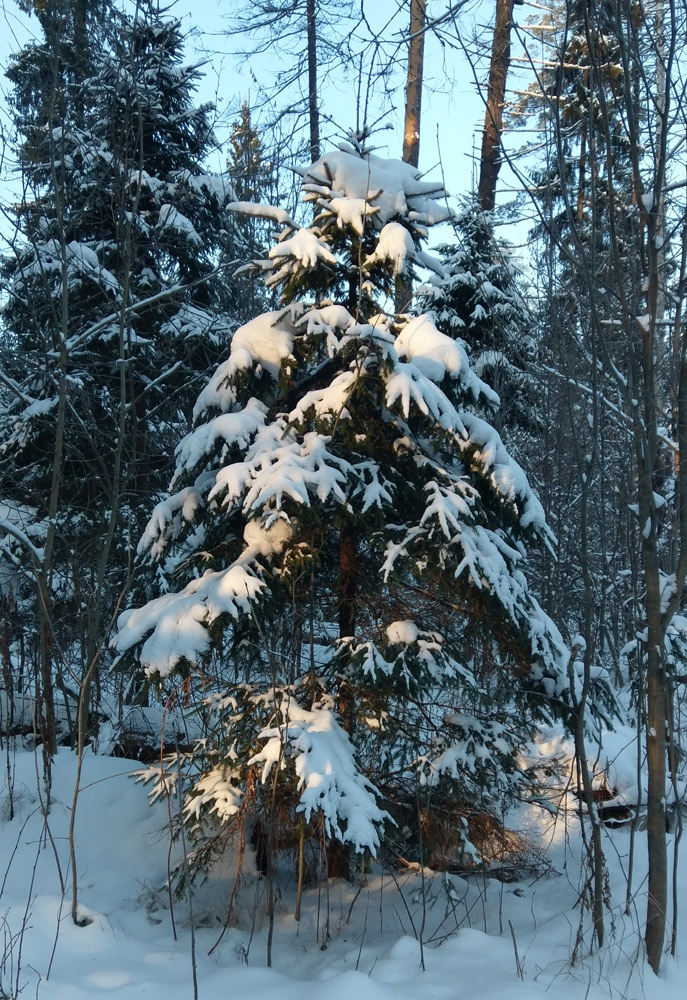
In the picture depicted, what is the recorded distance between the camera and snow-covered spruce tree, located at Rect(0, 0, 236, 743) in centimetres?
715

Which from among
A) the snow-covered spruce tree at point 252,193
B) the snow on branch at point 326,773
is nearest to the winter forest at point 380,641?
the snow on branch at point 326,773

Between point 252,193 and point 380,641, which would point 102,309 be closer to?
point 252,193

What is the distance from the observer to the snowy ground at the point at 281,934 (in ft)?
12.3

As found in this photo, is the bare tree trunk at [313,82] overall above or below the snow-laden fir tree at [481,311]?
above

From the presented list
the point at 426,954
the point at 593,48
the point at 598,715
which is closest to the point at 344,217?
the point at 593,48

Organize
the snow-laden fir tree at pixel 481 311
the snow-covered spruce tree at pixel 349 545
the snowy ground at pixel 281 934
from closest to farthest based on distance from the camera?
the snowy ground at pixel 281 934, the snow-covered spruce tree at pixel 349 545, the snow-laden fir tree at pixel 481 311

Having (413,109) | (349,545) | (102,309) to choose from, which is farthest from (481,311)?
(349,545)

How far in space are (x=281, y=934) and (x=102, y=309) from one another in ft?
22.5

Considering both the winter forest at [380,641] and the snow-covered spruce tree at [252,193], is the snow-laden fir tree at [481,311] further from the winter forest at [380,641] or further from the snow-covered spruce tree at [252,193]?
the winter forest at [380,641]

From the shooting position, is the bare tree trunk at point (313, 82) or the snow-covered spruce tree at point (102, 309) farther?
the bare tree trunk at point (313, 82)

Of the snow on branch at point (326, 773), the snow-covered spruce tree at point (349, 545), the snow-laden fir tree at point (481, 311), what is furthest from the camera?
the snow-laden fir tree at point (481, 311)

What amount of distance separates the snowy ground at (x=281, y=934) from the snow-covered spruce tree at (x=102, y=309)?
1.92 metres

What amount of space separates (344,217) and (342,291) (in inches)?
29.7

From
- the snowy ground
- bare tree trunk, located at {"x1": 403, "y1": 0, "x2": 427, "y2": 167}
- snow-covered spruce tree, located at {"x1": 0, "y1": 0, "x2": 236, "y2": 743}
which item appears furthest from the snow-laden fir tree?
the snowy ground
